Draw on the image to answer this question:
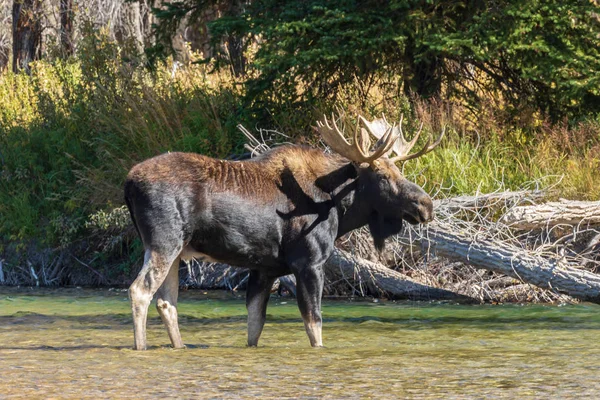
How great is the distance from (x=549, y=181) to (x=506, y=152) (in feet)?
3.58

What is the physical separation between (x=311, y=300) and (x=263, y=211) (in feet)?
2.82

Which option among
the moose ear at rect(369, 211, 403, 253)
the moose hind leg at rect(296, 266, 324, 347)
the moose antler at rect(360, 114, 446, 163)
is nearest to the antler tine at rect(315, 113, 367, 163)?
the moose antler at rect(360, 114, 446, 163)

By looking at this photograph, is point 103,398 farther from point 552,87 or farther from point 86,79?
point 86,79

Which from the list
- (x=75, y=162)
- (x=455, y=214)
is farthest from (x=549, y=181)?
(x=75, y=162)

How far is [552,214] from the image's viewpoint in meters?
12.5

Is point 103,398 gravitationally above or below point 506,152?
below

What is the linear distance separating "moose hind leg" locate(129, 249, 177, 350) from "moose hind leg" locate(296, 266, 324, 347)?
1.14m

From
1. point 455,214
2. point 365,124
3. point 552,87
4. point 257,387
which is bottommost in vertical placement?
point 257,387

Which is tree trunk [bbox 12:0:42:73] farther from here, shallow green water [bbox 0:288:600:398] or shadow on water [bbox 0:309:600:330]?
shadow on water [bbox 0:309:600:330]

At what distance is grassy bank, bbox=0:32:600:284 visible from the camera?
554 inches

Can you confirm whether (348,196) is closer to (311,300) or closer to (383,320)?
(311,300)

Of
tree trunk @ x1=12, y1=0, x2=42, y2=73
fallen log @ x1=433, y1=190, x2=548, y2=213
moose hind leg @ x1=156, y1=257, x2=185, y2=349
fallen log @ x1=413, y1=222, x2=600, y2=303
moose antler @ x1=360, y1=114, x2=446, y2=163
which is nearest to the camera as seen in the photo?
moose hind leg @ x1=156, y1=257, x2=185, y2=349

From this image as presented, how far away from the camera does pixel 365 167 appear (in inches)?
387

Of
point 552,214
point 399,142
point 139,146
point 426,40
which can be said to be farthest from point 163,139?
point 399,142
